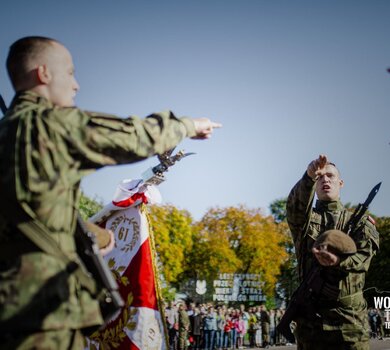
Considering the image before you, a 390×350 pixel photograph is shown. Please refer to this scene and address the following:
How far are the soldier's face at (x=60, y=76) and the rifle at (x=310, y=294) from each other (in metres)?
3.01

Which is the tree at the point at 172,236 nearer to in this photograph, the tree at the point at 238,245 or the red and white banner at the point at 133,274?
the tree at the point at 238,245

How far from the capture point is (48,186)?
7.68 ft

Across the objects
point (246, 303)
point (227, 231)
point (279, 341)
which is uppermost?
point (227, 231)

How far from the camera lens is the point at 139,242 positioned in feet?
19.1

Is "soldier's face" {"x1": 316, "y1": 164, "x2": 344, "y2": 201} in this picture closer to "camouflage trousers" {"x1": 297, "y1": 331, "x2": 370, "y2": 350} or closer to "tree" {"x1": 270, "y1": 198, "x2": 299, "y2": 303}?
"camouflage trousers" {"x1": 297, "y1": 331, "x2": 370, "y2": 350}

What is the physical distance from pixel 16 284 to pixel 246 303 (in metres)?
64.3

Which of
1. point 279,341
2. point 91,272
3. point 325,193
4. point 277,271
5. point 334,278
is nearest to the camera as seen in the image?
point 91,272

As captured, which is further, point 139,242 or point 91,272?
point 139,242

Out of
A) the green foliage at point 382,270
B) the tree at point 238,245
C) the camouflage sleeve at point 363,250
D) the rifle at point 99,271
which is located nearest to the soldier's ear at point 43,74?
the rifle at point 99,271

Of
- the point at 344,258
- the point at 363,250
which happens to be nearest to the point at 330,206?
the point at 363,250

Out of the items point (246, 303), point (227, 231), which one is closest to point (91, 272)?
point (227, 231)

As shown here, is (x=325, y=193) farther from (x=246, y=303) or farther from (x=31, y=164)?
(x=246, y=303)

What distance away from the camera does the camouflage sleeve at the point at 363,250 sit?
4.51m

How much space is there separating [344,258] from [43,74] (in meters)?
3.14
